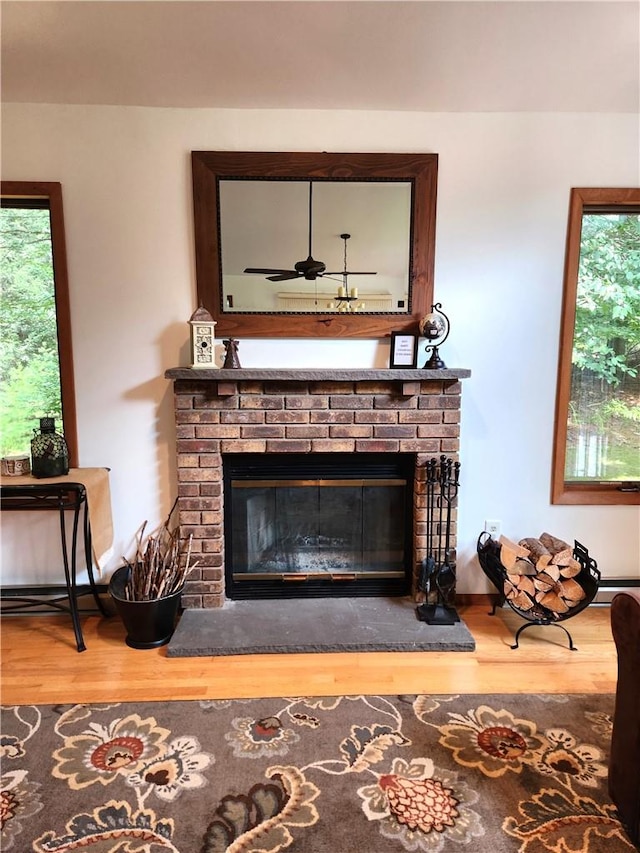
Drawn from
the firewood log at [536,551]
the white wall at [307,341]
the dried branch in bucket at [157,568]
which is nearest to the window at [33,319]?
the white wall at [307,341]

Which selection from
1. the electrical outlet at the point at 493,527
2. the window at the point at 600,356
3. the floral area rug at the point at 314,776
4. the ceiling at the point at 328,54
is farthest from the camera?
the electrical outlet at the point at 493,527

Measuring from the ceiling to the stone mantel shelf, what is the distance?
124cm

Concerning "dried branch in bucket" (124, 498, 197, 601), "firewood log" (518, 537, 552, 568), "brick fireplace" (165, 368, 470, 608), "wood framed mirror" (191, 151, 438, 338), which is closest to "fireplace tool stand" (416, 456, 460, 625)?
"brick fireplace" (165, 368, 470, 608)

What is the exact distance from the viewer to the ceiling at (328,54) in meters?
1.73

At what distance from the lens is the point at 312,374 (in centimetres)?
234

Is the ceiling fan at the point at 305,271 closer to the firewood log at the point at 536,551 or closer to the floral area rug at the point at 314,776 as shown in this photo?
the firewood log at the point at 536,551

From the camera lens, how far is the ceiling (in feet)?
5.67

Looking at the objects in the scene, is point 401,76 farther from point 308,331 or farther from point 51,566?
point 51,566

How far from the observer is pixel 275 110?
236 cm

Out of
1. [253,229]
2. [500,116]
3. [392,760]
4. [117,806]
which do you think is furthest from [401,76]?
[117,806]

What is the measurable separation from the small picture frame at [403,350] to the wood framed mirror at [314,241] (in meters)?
0.06

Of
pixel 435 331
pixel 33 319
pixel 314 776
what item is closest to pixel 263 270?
pixel 435 331

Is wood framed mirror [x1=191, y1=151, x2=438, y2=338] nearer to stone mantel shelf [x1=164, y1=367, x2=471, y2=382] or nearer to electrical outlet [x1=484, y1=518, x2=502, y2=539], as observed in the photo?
stone mantel shelf [x1=164, y1=367, x2=471, y2=382]

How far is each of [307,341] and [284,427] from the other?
0.45 m
